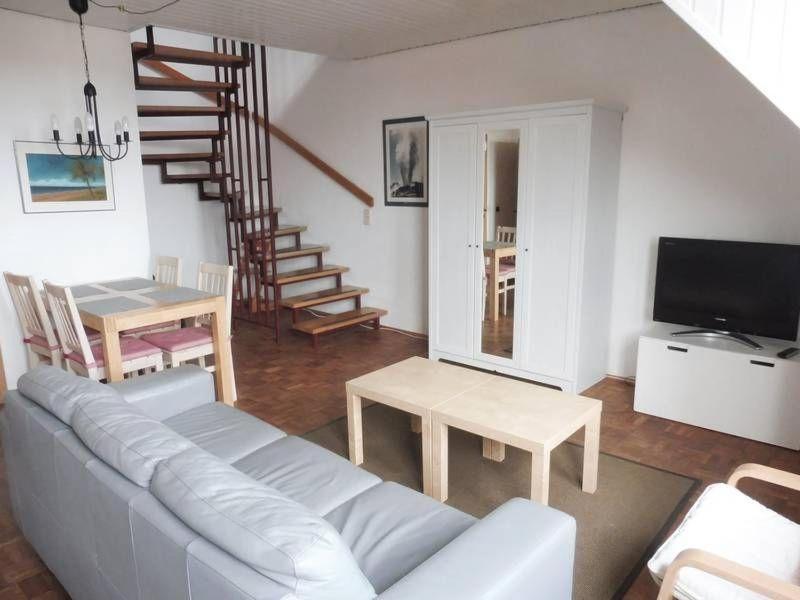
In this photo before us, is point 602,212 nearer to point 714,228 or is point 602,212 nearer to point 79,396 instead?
point 714,228

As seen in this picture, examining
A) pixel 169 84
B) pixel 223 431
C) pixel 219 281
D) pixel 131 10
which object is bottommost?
pixel 223 431

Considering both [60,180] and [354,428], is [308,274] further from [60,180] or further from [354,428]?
[354,428]

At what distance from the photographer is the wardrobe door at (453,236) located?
3.86 m

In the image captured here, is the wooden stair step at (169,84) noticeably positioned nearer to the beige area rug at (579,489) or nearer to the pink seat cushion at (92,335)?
the pink seat cushion at (92,335)

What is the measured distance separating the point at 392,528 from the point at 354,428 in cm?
112

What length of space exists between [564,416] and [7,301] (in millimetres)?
3294

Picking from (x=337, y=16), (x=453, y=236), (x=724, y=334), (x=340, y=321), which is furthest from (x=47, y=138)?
(x=724, y=334)

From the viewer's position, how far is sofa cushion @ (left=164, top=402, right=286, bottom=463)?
2.13m

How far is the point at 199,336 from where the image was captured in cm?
337

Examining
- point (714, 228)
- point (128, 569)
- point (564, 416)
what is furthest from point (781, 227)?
point (128, 569)

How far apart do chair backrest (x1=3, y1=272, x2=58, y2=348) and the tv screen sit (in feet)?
11.2

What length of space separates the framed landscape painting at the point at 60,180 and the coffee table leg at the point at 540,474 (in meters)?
3.21

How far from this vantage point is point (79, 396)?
70.1 inches

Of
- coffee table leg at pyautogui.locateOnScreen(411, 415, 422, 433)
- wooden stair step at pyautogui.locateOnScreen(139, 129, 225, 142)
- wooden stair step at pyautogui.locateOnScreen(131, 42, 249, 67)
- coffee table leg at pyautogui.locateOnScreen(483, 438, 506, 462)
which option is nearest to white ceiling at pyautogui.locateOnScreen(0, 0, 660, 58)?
wooden stair step at pyautogui.locateOnScreen(131, 42, 249, 67)
